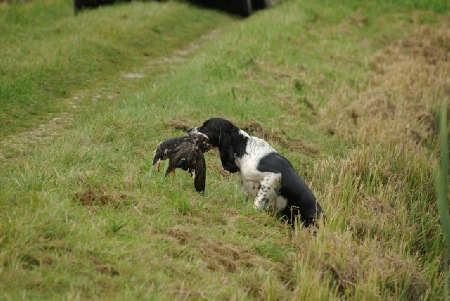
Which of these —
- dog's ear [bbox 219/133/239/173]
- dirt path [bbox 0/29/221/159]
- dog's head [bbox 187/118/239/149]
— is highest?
dog's head [bbox 187/118/239/149]

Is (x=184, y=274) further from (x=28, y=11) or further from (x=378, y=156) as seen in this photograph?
(x=28, y=11)

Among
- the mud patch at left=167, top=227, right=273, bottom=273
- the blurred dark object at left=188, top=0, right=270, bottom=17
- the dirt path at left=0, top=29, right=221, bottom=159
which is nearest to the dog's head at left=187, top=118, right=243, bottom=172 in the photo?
the mud patch at left=167, top=227, right=273, bottom=273

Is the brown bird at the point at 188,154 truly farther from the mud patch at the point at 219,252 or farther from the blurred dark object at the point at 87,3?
the blurred dark object at the point at 87,3

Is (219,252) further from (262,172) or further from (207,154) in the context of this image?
(207,154)

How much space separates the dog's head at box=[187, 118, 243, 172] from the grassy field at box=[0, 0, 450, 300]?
454 mm

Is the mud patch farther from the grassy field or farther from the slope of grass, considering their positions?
the slope of grass

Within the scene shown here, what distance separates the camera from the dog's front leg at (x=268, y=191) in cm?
657

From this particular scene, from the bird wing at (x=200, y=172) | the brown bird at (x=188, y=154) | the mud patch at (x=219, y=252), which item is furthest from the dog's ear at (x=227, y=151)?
the mud patch at (x=219, y=252)

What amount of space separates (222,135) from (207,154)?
1609mm

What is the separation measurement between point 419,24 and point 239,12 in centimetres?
450

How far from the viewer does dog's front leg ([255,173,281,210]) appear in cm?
657

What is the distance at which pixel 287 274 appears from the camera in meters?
5.91

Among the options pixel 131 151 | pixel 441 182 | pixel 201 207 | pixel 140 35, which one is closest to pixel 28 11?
pixel 140 35

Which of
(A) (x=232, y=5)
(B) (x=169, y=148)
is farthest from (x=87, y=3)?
(B) (x=169, y=148)
